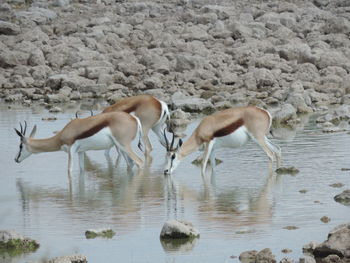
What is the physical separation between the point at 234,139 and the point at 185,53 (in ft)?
40.6

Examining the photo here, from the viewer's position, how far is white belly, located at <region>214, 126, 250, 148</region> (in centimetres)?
1303

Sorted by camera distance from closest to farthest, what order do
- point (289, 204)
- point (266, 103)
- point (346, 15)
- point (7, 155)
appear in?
1. point (289, 204)
2. point (7, 155)
3. point (266, 103)
4. point (346, 15)

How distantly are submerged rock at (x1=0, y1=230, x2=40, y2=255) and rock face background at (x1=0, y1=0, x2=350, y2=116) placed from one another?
9.17 meters

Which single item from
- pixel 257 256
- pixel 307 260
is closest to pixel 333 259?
pixel 307 260

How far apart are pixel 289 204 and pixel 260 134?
270cm

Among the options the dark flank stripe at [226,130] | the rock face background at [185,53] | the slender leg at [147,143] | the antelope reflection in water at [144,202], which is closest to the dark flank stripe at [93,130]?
the antelope reflection in water at [144,202]

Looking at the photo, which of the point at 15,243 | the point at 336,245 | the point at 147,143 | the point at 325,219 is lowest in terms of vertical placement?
the point at 147,143

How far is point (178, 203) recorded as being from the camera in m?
11.0

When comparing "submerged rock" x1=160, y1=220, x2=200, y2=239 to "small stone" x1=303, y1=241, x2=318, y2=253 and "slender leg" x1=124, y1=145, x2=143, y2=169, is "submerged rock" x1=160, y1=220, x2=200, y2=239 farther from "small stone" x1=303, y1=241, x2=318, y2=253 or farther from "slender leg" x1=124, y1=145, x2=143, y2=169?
"slender leg" x1=124, y1=145, x2=143, y2=169

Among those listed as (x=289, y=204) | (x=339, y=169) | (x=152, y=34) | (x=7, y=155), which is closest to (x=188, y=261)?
(x=289, y=204)

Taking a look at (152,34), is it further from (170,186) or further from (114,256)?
(114,256)

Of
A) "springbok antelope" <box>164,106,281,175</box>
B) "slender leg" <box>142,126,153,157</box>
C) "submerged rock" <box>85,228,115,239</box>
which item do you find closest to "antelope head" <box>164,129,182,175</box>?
"springbok antelope" <box>164,106,281,175</box>

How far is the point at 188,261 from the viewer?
8.50m

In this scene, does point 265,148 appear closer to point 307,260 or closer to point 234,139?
point 234,139
